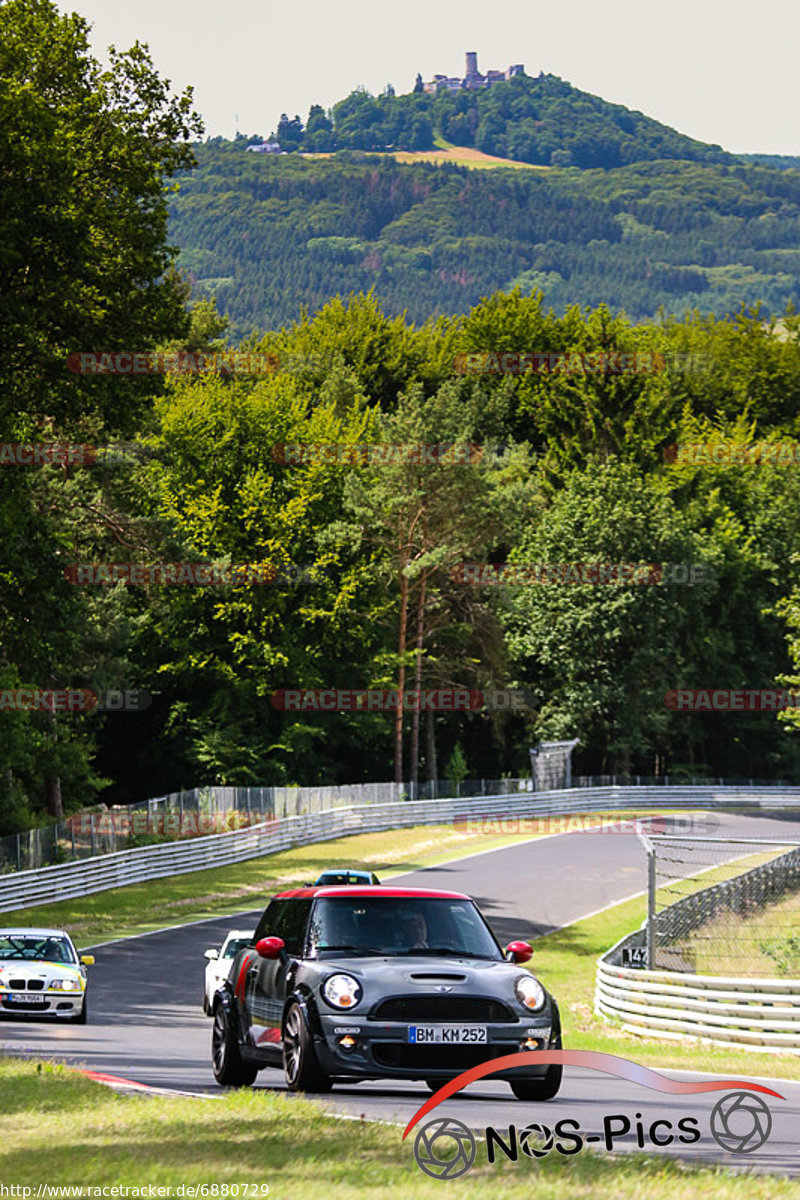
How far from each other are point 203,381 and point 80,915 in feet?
157

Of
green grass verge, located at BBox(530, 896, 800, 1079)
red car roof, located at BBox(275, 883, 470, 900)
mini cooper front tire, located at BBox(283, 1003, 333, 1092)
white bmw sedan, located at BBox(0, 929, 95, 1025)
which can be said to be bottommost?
green grass verge, located at BBox(530, 896, 800, 1079)

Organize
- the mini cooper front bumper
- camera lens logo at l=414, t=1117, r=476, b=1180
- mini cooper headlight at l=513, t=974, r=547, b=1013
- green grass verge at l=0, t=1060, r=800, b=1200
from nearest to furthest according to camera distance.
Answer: green grass verge at l=0, t=1060, r=800, b=1200
camera lens logo at l=414, t=1117, r=476, b=1180
the mini cooper front bumper
mini cooper headlight at l=513, t=974, r=547, b=1013

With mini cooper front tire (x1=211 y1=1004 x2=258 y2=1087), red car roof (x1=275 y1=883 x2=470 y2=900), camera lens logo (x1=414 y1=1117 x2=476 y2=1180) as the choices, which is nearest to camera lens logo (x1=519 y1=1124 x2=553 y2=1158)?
camera lens logo (x1=414 y1=1117 x2=476 y2=1180)

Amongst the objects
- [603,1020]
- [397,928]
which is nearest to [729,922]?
[603,1020]

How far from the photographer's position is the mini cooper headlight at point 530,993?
11.3 meters

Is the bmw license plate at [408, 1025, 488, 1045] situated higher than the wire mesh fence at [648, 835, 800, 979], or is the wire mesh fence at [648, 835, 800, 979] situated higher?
the bmw license plate at [408, 1025, 488, 1045]

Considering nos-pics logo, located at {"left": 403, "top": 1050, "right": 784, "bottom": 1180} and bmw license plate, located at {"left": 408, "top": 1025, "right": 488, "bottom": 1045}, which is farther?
bmw license plate, located at {"left": 408, "top": 1025, "right": 488, "bottom": 1045}

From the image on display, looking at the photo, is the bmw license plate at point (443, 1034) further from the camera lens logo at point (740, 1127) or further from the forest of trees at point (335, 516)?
the forest of trees at point (335, 516)

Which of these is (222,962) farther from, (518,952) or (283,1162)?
(283,1162)

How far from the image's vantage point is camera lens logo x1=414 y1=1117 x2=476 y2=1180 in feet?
27.0

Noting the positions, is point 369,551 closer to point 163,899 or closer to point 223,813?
point 223,813

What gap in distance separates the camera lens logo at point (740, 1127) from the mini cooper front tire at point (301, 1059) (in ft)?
→ 8.54

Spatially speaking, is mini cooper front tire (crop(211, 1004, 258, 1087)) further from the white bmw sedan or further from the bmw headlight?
the bmw headlight

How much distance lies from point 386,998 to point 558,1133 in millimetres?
2077
